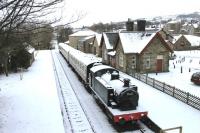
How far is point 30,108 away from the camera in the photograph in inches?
734

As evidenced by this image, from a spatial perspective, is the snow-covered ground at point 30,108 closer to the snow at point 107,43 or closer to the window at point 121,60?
the window at point 121,60

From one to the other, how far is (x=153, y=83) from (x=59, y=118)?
11.0m

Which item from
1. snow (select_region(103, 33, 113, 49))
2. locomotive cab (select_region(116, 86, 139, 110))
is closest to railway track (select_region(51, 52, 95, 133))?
locomotive cab (select_region(116, 86, 139, 110))

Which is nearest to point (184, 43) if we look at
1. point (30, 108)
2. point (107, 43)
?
point (107, 43)

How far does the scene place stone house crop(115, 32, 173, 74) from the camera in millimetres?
32000

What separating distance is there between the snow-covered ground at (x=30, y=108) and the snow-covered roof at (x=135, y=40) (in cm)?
1040

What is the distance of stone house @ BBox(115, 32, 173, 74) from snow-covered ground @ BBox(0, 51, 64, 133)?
10.1 metres

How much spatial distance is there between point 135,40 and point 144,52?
2357 mm

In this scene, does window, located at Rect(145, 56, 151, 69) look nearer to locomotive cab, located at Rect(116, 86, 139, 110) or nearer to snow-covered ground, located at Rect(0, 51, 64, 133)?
snow-covered ground, located at Rect(0, 51, 64, 133)

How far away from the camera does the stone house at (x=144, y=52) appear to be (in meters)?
32.0

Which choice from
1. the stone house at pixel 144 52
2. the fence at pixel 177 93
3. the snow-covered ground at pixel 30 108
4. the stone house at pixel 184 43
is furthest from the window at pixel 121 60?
the stone house at pixel 184 43

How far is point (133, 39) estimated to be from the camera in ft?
110

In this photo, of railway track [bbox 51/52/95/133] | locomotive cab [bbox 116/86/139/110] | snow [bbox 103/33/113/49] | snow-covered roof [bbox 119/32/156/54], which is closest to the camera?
locomotive cab [bbox 116/86/139/110]

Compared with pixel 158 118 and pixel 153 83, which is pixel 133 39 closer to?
pixel 153 83
